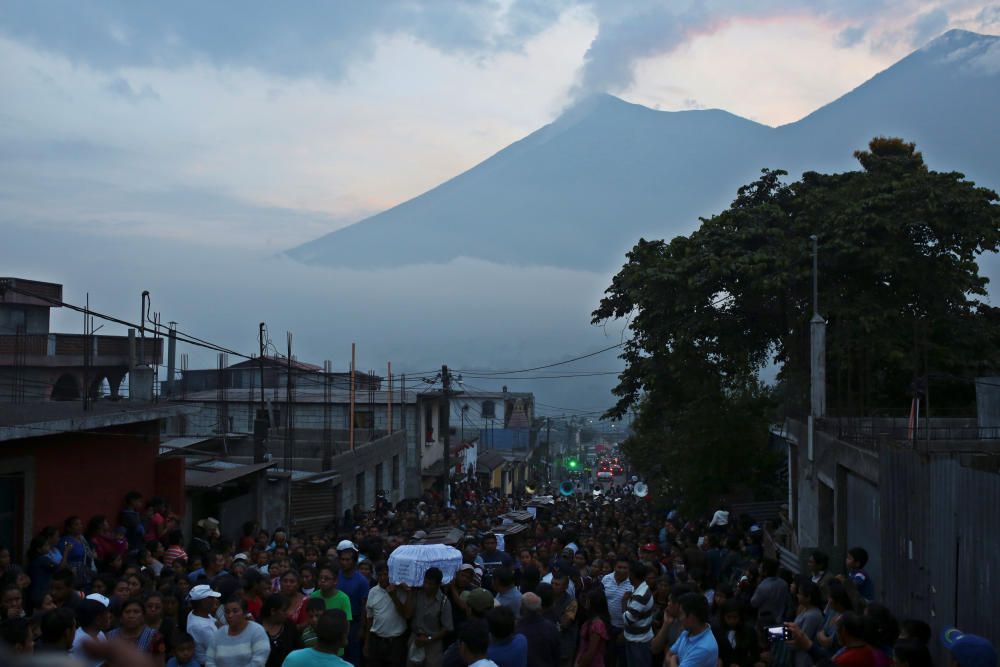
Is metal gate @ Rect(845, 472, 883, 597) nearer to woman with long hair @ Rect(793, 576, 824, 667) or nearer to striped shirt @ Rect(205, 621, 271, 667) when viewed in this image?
woman with long hair @ Rect(793, 576, 824, 667)

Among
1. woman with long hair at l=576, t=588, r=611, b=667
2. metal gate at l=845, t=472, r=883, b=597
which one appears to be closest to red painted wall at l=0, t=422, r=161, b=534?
woman with long hair at l=576, t=588, r=611, b=667

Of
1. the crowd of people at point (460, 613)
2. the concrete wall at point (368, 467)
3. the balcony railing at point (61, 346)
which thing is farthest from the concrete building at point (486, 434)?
the crowd of people at point (460, 613)

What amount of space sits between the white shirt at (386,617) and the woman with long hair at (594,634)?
159cm

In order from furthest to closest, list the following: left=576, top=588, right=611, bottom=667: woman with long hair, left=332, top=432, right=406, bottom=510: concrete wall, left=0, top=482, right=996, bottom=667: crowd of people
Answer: left=332, top=432, right=406, bottom=510: concrete wall < left=576, top=588, right=611, bottom=667: woman with long hair < left=0, top=482, right=996, bottom=667: crowd of people

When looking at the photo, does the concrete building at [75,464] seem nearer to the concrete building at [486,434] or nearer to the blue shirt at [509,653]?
the blue shirt at [509,653]

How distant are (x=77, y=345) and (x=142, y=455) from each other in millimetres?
22821

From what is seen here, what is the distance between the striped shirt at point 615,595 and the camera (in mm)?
9516

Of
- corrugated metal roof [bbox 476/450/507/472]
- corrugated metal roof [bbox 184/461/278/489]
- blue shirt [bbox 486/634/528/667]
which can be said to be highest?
blue shirt [bbox 486/634/528/667]

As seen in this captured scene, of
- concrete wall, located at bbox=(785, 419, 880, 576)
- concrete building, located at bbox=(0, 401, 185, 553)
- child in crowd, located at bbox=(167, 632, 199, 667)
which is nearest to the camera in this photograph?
child in crowd, located at bbox=(167, 632, 199, 667)

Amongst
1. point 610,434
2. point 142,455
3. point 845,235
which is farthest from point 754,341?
point 610,434

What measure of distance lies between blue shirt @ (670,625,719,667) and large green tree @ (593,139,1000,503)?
16.6 metres

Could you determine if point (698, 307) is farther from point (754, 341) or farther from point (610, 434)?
point (610, 434)

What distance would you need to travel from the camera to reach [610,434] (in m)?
168

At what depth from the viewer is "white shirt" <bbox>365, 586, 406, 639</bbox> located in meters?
9.11
